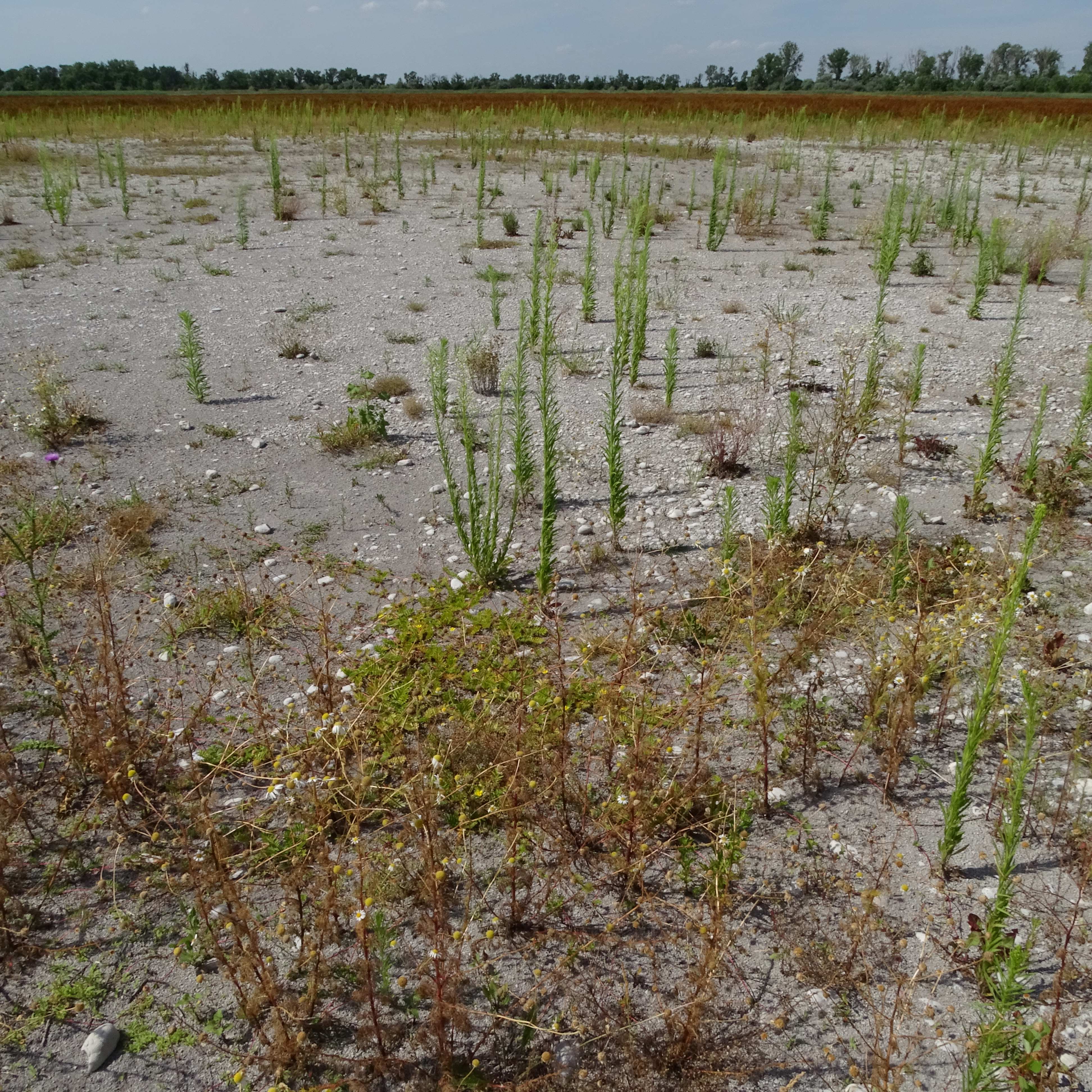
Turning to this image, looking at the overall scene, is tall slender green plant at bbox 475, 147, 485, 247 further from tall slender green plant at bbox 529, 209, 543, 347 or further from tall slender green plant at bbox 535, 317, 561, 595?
tall slender green plant at bbox 535, 317, 561, 595

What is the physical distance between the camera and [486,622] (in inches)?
151

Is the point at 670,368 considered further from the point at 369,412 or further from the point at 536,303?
the point at 369,412

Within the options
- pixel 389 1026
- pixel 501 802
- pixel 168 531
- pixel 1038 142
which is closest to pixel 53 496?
pixel 168 531

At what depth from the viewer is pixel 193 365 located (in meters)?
6.29

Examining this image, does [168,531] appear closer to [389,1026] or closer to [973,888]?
[389,1026]

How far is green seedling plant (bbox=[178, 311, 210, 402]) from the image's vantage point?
243 inches

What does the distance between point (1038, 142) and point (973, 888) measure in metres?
22.5

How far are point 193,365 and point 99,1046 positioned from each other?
5.12 m

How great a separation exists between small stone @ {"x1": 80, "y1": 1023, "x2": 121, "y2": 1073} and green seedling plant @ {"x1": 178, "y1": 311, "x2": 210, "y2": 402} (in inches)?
190

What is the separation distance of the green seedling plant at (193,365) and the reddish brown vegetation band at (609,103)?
15161mm

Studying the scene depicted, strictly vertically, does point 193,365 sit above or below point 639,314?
below

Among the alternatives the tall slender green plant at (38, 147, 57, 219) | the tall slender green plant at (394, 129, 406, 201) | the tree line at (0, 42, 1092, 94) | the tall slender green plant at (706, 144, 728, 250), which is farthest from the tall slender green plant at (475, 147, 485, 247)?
the tree line at (0, 42, 1092, 94)

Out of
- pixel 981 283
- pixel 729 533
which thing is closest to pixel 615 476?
pixel 729 533

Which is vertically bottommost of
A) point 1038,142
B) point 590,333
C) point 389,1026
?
point 389,1026
